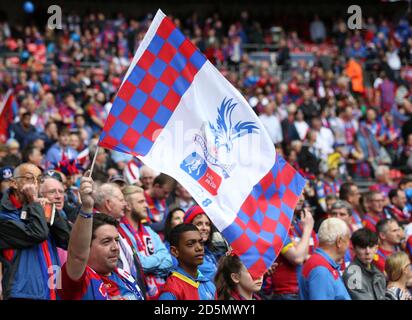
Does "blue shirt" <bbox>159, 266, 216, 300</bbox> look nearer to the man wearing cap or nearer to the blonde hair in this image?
the man wearing cap

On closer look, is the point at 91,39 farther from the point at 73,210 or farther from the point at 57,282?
the point at 57,282

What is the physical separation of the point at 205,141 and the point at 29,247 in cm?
143

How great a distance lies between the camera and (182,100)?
20.4 feet

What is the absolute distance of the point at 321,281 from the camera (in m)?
6.85

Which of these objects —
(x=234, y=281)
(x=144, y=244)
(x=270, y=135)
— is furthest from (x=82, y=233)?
(x=270, y=135)

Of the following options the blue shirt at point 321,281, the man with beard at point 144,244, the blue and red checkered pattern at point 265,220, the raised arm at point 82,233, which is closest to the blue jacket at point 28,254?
the man with beard at point 144,244

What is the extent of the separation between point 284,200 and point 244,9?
27406mm

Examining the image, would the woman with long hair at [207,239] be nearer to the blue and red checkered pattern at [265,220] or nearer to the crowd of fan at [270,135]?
the crowd of fan at [270,135]

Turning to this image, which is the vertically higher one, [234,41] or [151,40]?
[234,41]

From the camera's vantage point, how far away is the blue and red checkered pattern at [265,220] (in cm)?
583

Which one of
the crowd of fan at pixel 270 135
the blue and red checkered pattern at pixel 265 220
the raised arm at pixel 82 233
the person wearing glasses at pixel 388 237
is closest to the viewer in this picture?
the raised arm at pixel 82 233

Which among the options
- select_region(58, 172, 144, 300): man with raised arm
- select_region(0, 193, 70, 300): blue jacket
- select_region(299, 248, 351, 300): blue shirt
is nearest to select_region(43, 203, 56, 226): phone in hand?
select_region(0, 193, 70, 300): blue jacket

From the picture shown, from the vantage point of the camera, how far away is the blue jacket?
20.3ft
